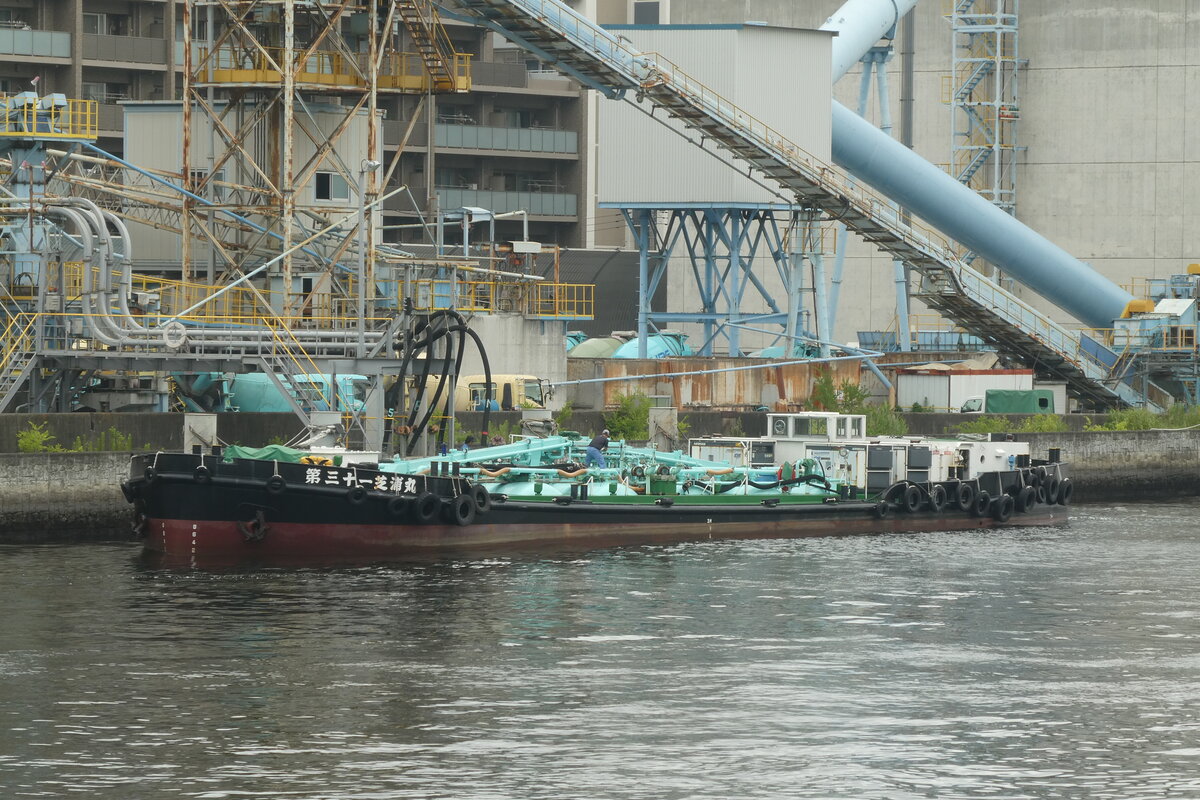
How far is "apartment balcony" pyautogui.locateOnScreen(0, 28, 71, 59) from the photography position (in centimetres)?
8838

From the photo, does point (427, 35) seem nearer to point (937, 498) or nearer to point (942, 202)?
point (937, 498)

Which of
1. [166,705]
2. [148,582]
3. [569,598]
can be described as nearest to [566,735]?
[166,705]

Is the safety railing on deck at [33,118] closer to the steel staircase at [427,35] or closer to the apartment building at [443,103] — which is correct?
the steel staircase at [427,35]

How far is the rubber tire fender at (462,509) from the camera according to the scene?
4541 centimetres

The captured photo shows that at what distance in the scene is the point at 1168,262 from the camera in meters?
90.4

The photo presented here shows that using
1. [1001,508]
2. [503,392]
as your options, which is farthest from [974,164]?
[1001,508]

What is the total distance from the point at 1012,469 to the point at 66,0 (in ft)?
Result: 175

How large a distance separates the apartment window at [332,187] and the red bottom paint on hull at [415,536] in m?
18.3

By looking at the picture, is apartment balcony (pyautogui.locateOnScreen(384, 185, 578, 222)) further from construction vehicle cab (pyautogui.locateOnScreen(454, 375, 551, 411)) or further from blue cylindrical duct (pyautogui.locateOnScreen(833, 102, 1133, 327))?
construction vehicle cab (pyautogui.locateOnScreen(454, 375, 551, 411))

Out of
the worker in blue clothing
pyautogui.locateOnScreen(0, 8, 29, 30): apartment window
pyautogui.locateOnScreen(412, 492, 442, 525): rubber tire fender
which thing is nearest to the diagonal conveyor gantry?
the worker in blue clothing

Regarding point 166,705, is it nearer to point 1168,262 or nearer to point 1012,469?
point 1012,469

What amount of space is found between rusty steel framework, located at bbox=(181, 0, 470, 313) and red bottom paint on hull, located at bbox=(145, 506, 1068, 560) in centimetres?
1208

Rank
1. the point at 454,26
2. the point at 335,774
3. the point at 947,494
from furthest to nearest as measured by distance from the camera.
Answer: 1. the point at 454,26
2. the point at 947,494
3. the point at 335,774

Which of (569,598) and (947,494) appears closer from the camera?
(569,598)
